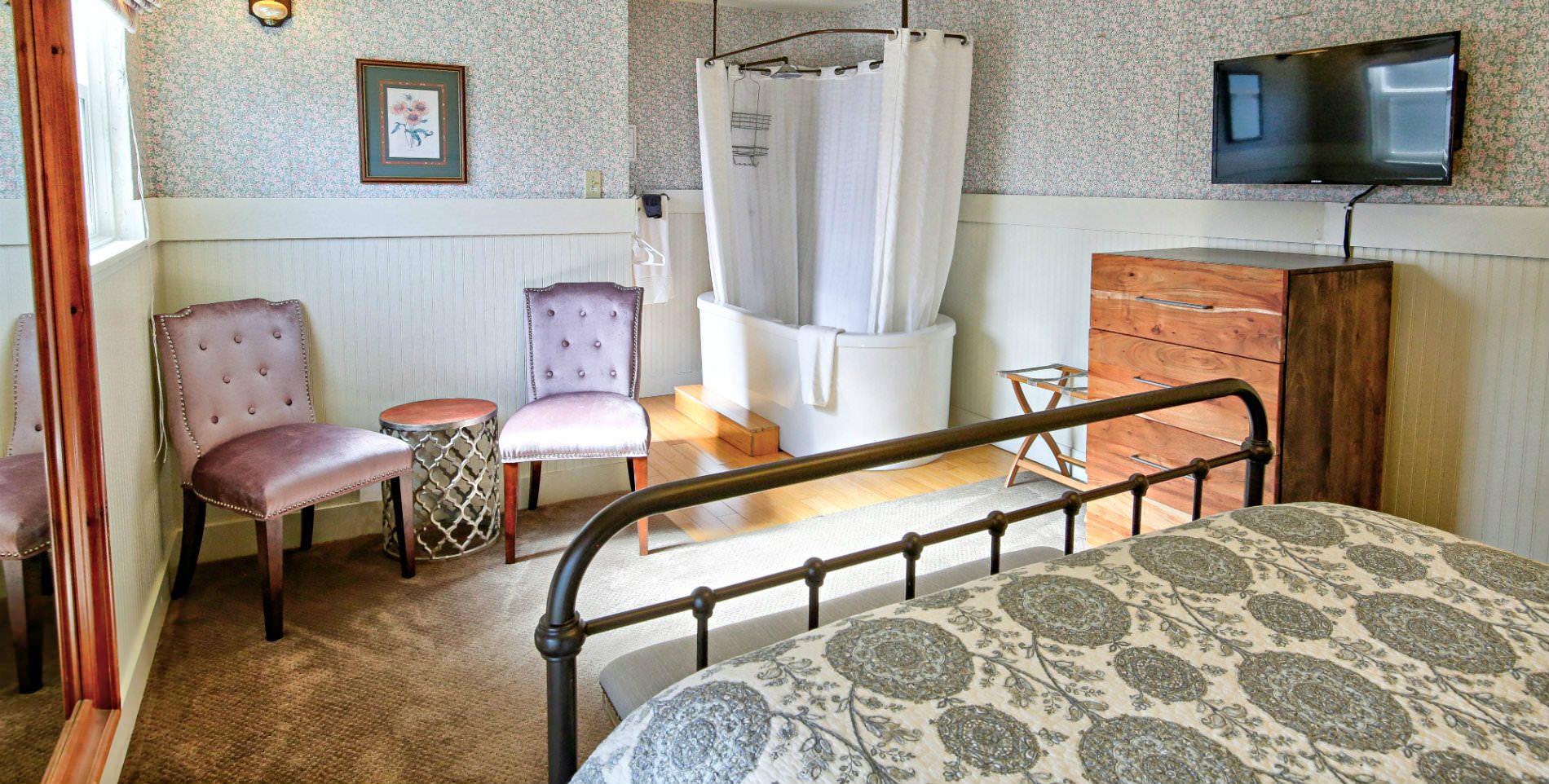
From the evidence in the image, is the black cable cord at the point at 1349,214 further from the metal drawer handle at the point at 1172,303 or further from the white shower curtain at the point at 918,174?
the white shower curtain at the point at 918,174

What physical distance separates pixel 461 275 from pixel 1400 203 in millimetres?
3045

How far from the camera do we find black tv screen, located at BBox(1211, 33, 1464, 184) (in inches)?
103

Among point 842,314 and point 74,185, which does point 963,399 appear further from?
point 74,185

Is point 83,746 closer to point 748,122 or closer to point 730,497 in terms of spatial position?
point 730,497

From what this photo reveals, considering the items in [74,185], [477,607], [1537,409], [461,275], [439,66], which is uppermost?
[439,66]

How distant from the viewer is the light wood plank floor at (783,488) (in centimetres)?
374

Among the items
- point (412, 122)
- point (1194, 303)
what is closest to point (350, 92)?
point (412, 122)

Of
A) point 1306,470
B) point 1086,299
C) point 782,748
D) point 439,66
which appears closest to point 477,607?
point 439,66

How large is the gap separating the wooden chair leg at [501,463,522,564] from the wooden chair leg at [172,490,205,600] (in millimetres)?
881

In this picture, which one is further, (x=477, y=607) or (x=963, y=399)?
(x=963, y=399)

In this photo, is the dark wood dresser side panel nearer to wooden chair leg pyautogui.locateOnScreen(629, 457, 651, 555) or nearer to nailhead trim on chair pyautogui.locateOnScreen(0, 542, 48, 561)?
wooden chair leg pyautogui.locateOnScreen(629, 457, 651, 555)

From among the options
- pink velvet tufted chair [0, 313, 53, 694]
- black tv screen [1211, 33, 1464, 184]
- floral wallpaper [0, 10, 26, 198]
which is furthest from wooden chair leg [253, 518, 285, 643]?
black tv screen [1211, 33, 1464, 184]

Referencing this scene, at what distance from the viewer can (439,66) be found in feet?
11.3

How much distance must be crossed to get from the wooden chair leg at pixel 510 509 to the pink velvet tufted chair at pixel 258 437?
307mm
